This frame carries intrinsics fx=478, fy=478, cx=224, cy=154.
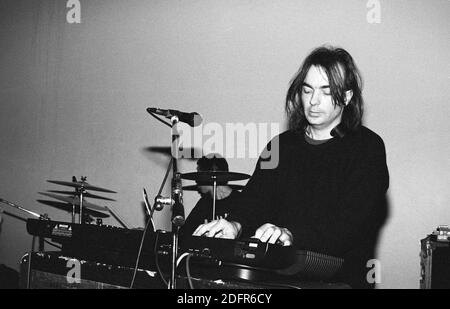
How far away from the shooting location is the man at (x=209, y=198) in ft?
13.8

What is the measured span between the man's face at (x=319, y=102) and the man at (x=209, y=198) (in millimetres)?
1973

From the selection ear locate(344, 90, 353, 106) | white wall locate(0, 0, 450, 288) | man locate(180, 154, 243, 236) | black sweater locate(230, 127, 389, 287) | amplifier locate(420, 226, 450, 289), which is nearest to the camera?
black sweater locate(230, 127, 389, 287)

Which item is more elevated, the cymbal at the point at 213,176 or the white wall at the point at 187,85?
the white wall at the point at 187,85

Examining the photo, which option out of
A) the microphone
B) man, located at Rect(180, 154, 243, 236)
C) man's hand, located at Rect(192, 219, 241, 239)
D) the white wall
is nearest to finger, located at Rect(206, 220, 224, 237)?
man's hand, located at Rect(192, 219, 241, 239)

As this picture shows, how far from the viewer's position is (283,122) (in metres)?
4.43

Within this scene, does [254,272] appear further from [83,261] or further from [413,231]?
[413,231]

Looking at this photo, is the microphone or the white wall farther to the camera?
the white wall

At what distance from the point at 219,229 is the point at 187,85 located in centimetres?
317

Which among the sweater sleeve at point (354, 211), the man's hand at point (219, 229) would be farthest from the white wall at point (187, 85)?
the man's hand at point (219, 229)

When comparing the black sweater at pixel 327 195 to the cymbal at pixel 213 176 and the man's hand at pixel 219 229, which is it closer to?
the man's hand at pixel 219 229

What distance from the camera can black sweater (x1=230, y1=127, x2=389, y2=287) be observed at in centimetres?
184

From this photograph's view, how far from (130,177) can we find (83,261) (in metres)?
3.24

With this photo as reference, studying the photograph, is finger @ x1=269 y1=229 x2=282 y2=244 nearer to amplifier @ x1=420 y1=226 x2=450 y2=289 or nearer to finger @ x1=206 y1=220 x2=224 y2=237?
finger @ x1=206 y1=220 x2=224 y2=237
